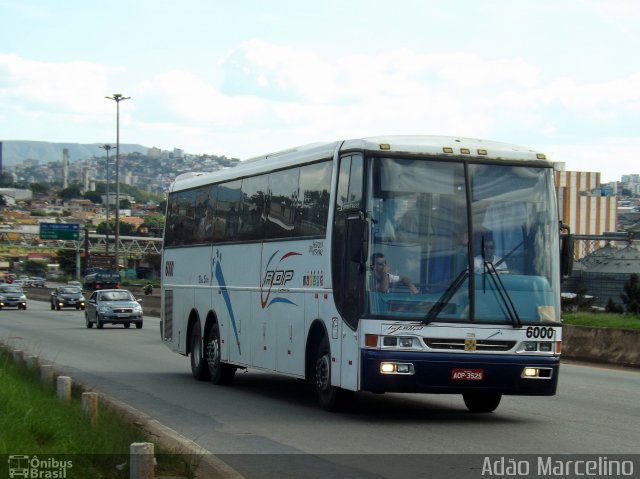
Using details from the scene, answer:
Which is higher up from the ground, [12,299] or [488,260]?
[488,260]

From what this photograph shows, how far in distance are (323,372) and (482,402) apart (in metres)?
2.25

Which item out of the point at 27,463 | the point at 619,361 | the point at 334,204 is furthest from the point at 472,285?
the point at 619,361

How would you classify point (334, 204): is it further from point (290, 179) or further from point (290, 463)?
point (290, 463)

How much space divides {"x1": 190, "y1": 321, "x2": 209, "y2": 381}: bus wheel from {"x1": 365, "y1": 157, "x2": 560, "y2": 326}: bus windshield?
25.8 ft

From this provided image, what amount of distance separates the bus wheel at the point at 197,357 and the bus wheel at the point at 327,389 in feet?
19.4

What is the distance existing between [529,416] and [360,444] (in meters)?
3.90

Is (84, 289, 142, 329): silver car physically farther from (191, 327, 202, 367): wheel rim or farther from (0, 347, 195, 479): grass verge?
(0, 347, 195, 479): grass verge

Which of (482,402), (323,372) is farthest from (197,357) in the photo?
(482,402)

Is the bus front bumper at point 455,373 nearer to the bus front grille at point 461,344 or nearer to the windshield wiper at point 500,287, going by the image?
the bus front grille at point 461,344

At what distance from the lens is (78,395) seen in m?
15.3

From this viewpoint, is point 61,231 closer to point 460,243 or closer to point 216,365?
point 216,365

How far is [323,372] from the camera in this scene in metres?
15.8

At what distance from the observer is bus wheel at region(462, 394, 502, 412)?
16266mm

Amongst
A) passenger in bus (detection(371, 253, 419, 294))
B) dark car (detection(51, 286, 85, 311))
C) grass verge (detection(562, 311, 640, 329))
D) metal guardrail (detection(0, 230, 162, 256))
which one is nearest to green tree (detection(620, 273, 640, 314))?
grass verge (detection(562, 311, 640, 329))
